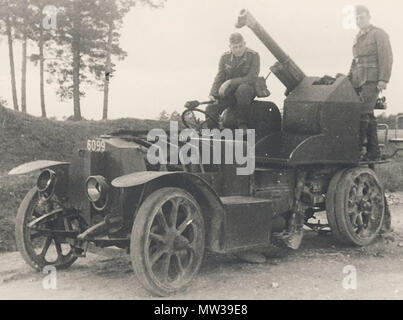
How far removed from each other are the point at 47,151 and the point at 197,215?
9.40 m

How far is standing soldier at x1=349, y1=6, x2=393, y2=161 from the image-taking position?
8406mm

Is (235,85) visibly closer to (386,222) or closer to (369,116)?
(369,116)

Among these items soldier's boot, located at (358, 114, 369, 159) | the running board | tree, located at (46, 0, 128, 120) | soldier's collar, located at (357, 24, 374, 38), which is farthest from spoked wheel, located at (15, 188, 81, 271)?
tree, located at (46, 0, 128, 120)

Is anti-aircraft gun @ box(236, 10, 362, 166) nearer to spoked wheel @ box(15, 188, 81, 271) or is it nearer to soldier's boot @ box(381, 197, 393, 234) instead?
soldier's boot @ box(381, 197, 393, 234)

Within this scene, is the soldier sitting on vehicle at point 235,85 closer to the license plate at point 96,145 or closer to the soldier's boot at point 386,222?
the license plate at point 96,145

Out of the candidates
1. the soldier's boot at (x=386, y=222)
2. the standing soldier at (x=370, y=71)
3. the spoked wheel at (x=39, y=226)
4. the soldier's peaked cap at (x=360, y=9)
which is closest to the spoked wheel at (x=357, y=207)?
the soldier's boot at (x=386, y=222)

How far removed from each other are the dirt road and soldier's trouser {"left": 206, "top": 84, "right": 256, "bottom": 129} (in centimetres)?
162

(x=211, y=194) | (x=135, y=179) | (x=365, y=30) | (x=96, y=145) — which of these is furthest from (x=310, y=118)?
→ (x=135, y=179)

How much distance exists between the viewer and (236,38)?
26.2ft

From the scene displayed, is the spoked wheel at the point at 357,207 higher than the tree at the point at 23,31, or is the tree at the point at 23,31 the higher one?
the tree at the point at 23,31

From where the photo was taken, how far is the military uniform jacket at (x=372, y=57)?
8406mm

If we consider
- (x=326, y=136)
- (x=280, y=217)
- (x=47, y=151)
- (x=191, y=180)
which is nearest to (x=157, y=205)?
(x=191, y=180)

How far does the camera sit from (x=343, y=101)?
8016mm

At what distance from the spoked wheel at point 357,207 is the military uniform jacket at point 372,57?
4.04ft
